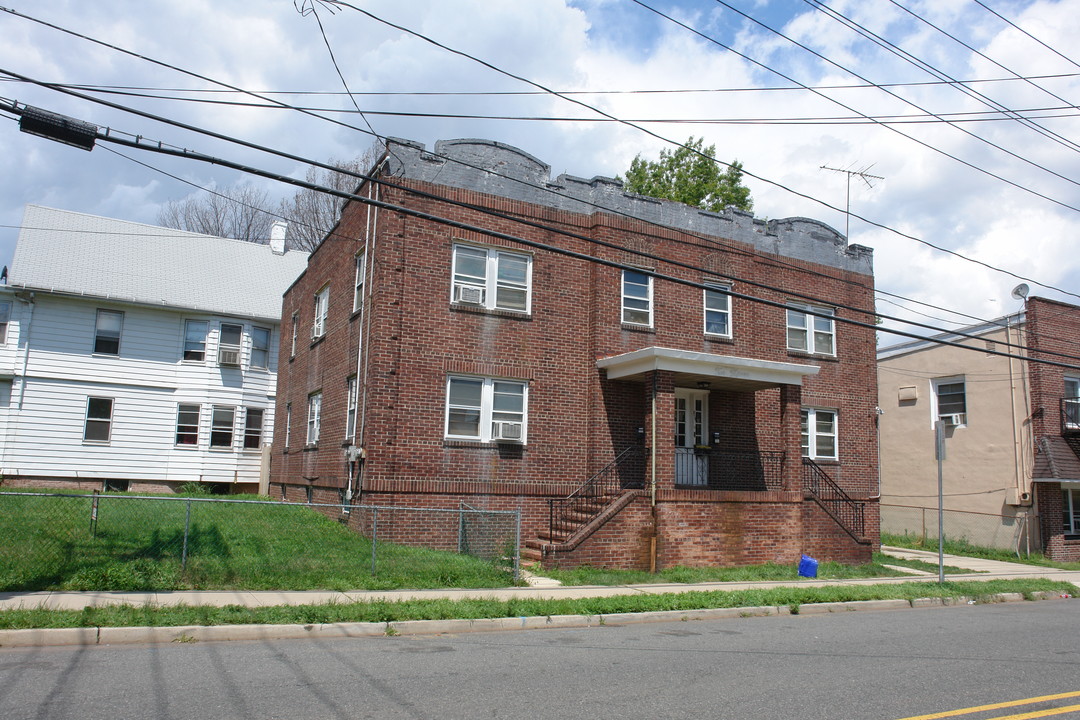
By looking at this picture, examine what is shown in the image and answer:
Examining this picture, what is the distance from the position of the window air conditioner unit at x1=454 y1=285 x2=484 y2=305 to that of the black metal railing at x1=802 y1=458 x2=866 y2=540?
911cm

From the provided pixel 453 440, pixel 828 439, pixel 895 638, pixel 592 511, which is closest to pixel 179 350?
pixel 453 440

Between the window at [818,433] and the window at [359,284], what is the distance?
1126 cm

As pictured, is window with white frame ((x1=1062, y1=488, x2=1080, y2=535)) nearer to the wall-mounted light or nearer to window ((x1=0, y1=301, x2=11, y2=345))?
the wall-mounted light

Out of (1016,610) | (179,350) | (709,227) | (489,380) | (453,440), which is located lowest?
(1016,610)

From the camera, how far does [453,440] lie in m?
16.2

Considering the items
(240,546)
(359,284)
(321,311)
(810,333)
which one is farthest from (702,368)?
(321,311)

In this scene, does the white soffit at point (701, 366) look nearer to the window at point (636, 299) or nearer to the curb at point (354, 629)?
the window at point (636, 299)

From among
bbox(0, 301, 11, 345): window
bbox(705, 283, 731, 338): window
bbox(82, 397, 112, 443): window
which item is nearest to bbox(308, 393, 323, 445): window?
bbox(82, 397, 112, 443): window

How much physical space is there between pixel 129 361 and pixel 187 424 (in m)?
2.71

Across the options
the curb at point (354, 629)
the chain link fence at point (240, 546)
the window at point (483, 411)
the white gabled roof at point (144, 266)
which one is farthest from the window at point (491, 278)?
the white gabled roof at point (144, 266)

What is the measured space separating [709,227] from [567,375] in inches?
216

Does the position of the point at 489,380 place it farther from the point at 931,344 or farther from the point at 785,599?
the point at 931,344

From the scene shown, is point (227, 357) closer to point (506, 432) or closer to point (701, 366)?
point (506, 432)

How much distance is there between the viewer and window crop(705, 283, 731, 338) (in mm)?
19312
